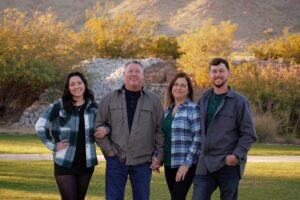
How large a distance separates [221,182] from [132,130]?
108cm

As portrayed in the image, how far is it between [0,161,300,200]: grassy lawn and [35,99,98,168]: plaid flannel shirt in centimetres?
364

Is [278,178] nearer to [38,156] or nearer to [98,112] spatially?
[38,156]

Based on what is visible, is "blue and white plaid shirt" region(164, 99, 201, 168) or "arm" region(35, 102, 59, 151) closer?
"blue and white plaid shirt" region(164, 99, 201, 168)

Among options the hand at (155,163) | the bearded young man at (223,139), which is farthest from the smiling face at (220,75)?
the hand at (155,163)

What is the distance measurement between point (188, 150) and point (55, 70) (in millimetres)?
23483

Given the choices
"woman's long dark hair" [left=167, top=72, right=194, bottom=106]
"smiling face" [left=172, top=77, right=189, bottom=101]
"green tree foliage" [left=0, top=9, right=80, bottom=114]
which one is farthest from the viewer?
"green tree foliage" [left=0, top=9, right=80, bottom=114]

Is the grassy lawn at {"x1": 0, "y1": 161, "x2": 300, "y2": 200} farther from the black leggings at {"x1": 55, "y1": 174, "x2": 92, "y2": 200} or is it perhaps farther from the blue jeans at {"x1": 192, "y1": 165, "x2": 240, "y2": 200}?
the blue jeans at {"x1": 192, "y1": 165, "x2": 240, "y2": 200}

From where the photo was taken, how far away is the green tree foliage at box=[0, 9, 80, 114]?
95.9 ft

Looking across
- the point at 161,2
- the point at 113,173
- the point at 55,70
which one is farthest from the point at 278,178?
the point at 161,2

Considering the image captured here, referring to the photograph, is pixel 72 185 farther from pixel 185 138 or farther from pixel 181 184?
pixel 185 138

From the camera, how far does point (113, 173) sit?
24.0ft

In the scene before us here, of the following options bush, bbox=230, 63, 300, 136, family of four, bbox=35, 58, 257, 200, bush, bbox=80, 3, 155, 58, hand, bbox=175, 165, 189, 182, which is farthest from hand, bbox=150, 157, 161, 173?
bush, bbox=80, 3, 155, 58

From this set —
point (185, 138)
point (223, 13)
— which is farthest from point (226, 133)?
point (223, 13)

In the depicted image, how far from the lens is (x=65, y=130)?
7.29 metres
